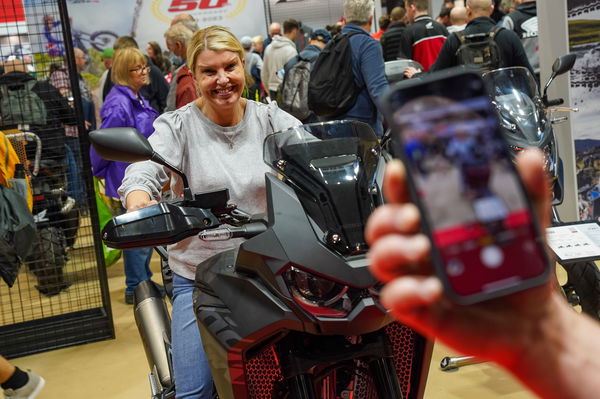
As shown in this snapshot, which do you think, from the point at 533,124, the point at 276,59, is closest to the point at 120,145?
the point at 533,124

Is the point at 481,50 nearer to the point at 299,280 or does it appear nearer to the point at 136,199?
the point at 136,199

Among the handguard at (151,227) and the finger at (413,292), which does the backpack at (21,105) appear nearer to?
the handguard at (151,227)

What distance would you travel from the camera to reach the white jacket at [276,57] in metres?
7.28

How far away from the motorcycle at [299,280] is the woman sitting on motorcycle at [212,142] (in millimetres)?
395

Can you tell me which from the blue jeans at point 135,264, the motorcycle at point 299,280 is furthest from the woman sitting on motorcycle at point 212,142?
the blue jeans at point 135,264

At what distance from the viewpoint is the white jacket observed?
728cm

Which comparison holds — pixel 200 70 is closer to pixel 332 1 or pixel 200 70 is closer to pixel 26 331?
pixel 26 331

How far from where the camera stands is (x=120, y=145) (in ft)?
4.81

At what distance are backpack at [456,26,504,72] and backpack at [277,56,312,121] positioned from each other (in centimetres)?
114

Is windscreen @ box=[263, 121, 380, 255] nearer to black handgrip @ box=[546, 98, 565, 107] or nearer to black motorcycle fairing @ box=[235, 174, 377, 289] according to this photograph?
black motorcycle fairing @ box=[235, 174, 377, 289]

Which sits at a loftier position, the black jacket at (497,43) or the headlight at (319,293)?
the black jacket at (497,43)

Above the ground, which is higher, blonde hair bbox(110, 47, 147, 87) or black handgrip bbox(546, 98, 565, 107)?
blonde hair bbox(110, 47, 147, 87)

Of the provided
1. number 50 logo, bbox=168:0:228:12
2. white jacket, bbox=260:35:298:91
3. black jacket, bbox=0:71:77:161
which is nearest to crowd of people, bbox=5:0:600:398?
black jacket, bbox=0:71:77:161

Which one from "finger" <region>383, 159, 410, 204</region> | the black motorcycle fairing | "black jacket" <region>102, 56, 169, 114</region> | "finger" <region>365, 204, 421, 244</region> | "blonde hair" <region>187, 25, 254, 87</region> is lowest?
the black motorcycle fairing
